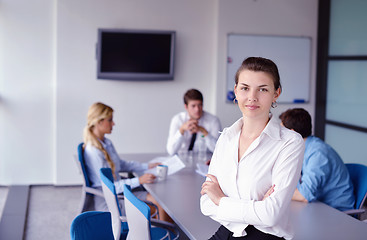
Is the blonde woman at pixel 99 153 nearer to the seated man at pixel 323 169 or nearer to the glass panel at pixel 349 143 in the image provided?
the seated man at pixel 323 169

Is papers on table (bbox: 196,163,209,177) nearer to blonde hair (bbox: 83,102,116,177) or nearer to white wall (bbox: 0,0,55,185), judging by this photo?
blonde hair (bbox: 83,102,116,177)

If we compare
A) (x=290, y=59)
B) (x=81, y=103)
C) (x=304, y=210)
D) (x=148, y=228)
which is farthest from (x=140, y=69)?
(x=148, y=228)

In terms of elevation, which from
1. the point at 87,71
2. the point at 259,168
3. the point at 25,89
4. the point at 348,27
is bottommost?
the point at 259,168

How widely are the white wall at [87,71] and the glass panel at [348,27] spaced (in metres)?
0.53

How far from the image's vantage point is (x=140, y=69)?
6.34 m

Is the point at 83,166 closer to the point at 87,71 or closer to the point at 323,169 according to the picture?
the point at 323,169

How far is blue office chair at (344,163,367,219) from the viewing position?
10.6 feet

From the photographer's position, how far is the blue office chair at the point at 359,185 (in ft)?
10.6

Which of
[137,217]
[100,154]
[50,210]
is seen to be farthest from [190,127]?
[137,217]

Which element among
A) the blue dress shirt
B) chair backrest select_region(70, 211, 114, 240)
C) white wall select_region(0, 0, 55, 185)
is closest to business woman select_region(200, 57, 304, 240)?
chair backrest select_region(70, 211, 114, 240)

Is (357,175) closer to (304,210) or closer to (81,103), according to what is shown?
(304,210)

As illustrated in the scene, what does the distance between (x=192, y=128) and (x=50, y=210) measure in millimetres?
2048

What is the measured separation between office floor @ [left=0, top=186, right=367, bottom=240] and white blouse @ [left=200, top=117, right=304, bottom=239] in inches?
117

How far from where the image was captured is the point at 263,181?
1.80 metres
